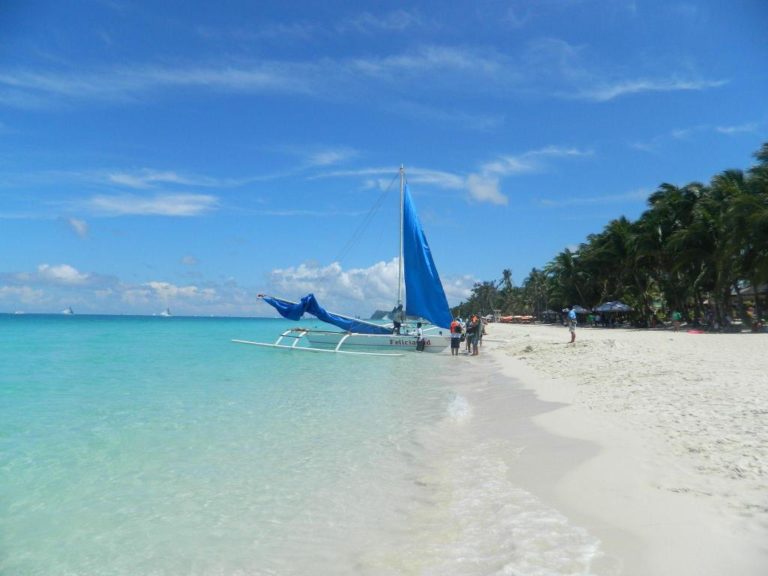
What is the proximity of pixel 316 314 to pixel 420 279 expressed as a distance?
4.88 metres

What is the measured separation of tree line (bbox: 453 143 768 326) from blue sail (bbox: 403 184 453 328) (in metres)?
15.7

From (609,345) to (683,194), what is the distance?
928 inches

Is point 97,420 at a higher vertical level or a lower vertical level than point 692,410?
lower

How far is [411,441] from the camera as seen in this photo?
7449 millimetres

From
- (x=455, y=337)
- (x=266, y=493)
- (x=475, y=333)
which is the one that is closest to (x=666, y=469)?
(x=266, y=493)

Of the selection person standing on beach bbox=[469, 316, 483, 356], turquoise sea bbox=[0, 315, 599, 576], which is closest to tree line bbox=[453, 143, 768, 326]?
person standing on beach bbox=[469, 316, 483, 356]

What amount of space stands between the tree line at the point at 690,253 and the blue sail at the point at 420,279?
1570 centimetres

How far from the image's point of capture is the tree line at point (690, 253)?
26.8 metres

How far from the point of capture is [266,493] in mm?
Result: 5410

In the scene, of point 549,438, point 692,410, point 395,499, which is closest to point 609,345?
point 692,410

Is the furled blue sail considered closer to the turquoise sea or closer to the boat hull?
the boat hull

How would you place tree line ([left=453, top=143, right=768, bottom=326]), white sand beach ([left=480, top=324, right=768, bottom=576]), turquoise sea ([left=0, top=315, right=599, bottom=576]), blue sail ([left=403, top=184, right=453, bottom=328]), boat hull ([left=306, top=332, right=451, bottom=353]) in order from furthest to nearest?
tree line ([left=453, top=143, right=768, bottom=326])
boat hull ([left=306, top=332, right=451, bottom=353])
blue sail ([left=403, top=184, right=453, bottom=328])
turquoise sea ([left=0, top=315, right=599, bottom=576])
white sand beach ([left=480, top=324, right=768, bottom=576])

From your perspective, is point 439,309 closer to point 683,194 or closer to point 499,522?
point 499,522

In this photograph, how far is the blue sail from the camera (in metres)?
22.7
